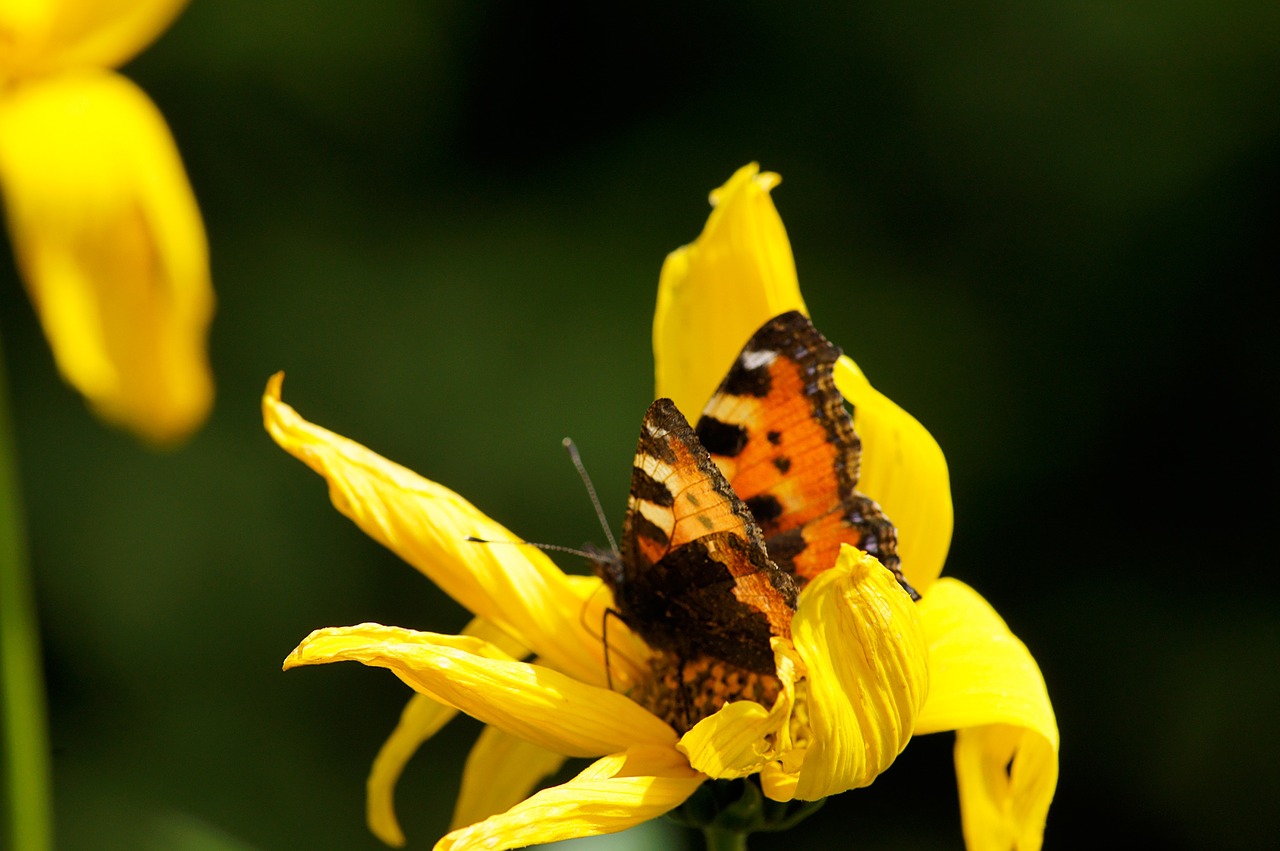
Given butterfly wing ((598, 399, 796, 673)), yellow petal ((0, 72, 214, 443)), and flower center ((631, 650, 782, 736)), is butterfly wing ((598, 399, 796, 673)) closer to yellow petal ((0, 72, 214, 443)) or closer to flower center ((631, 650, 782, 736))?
flower center ((631, 650, 782, 736))

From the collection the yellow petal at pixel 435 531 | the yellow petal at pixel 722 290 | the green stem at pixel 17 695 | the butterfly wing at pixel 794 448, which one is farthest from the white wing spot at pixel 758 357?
the green stem at pixel 17 695

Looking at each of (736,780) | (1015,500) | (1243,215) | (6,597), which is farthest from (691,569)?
(1243,215)

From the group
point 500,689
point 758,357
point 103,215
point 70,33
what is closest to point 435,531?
point 500,689

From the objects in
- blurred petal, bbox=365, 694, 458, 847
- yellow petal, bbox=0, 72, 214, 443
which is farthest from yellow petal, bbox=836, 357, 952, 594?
yellow petal, bbox=0, 72, 214, 443

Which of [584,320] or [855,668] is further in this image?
[584,320]

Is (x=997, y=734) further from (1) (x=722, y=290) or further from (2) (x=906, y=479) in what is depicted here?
(1) (x=722, y=290)

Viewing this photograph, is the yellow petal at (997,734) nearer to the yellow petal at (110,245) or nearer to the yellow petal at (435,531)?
the yellow petal at (435,531)
